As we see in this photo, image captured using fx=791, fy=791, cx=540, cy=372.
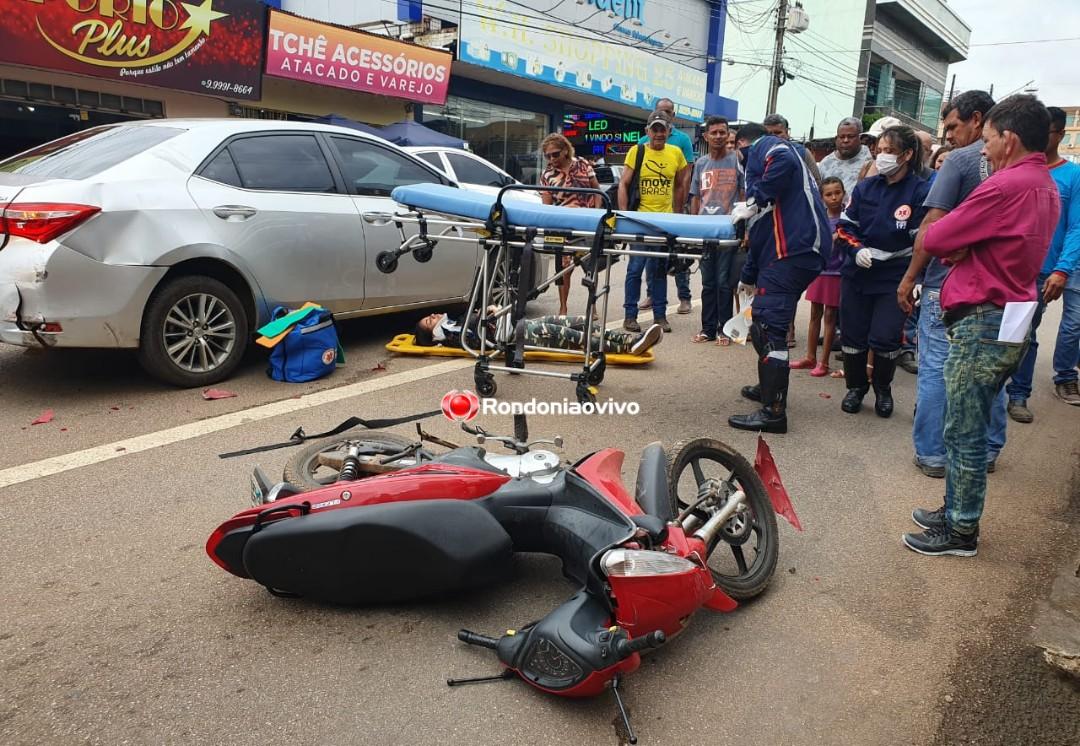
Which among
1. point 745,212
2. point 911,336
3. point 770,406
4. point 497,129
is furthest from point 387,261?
point 497,129

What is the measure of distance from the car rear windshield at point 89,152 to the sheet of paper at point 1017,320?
4.89 metres

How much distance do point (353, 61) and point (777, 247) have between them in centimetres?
1355

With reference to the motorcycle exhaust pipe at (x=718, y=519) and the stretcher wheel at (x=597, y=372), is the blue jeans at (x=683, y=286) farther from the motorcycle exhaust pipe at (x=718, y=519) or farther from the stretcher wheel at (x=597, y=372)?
the motorcycle exhaust pipe at (x=718, y=519)

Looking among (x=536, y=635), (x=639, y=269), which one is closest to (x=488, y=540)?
(x=536, y=635)

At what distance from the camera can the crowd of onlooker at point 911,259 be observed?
321 cm

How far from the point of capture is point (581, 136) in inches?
1108

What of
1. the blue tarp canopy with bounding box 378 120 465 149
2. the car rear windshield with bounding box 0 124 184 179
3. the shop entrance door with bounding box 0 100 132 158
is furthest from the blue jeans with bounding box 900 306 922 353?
the shop entrance door with bounding box 0 100 132 158

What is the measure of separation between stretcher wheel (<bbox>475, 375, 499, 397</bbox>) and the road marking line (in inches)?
25.0

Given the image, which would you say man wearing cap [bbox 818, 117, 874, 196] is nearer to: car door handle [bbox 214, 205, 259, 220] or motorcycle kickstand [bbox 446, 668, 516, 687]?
car door handle [bbox 214, 205, 259, 220]

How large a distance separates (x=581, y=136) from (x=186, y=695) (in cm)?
2757

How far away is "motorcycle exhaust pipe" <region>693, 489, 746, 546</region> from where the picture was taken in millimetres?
2787

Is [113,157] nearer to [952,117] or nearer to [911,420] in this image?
[952,117]

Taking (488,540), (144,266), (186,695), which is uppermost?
(144,266)

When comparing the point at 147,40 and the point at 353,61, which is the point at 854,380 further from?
the point at 353,61
